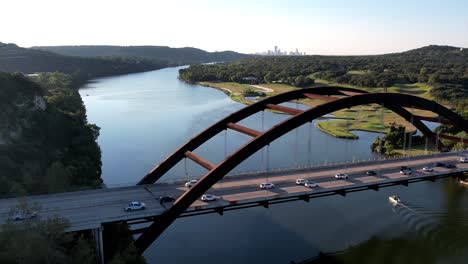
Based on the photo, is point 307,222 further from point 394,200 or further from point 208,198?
point 208,198

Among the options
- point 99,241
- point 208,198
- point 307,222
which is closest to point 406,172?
point 307,222

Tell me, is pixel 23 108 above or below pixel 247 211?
above

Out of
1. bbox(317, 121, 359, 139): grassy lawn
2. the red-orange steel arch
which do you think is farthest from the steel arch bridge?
bbox(317, 121, 359, 139): grassy lawn

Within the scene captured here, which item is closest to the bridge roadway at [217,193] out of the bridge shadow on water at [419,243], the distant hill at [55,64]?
the bridge shadow on water at [419,243]

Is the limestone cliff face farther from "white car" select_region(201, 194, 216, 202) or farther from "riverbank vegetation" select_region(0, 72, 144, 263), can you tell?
"white car" select_region(201, 194, 216, 202)

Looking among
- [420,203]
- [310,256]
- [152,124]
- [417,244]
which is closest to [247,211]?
[310,256]

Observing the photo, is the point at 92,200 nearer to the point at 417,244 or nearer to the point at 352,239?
the point at 352,239
